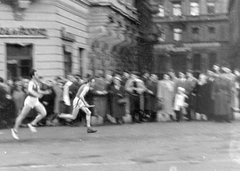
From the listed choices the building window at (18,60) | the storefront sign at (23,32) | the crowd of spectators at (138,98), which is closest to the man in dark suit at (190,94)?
the crowd of spectators at (138,98)

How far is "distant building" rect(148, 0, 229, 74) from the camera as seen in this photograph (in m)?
53.2

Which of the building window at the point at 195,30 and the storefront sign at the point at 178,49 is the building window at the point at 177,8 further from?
the storefront sign at the point at 178,49

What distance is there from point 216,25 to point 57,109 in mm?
39890

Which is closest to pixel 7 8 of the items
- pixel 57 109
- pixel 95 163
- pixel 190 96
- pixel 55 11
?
pixel 55 11

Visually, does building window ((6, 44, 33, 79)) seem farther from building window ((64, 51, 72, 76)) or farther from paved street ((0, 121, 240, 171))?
paved street ((0, 121, 240, 171))

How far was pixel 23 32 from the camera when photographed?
2202cm

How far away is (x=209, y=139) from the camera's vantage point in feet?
44.7

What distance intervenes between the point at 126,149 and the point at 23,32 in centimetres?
1127

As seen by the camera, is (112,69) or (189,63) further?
(189,63)

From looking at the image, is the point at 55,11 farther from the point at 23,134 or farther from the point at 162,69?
the point at 162,69

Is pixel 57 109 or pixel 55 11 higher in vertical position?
pixel 55 11

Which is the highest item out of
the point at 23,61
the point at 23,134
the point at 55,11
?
the point at 55,11

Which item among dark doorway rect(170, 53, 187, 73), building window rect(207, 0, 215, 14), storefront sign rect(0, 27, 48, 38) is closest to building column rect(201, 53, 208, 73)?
dark doorway rect(170, 53, 187, 73)

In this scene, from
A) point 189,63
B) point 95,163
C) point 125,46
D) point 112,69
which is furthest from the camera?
point 189,63
